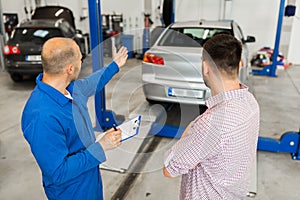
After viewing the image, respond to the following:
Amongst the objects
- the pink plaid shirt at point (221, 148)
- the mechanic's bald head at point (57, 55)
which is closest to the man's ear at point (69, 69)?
the mechanic's bald head at point (57, 55)

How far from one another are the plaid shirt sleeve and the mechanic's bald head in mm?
646

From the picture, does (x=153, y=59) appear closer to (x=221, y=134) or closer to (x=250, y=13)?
(x=221, y=134)

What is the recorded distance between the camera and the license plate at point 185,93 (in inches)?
129

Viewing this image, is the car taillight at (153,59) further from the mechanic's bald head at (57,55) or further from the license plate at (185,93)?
the mechanic's bald head at (57,55)

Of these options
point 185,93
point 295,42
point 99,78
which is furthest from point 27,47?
point 295,42

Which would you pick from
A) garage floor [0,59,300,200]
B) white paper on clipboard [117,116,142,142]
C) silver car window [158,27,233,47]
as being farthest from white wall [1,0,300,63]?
white paper on clipboard [117,116,142,142]

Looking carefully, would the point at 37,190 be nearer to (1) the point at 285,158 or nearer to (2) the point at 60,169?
(2) the point at 60,169

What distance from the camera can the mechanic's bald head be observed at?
4.05 ft

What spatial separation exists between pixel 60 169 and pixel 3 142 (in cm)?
281

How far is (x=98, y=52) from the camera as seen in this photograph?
10.9 feet

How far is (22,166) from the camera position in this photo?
2.98 metres

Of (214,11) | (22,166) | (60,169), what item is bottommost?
(22,166)

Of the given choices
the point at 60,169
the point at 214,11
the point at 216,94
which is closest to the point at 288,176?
the point at 216,94

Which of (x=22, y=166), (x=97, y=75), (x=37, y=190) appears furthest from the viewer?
(x=22, y=166)
